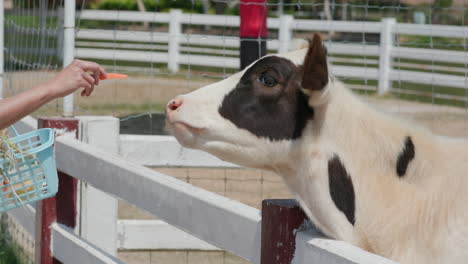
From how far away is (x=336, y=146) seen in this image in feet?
8.91

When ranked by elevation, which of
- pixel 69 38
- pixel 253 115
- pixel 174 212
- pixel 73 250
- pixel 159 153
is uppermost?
pixel 69 38

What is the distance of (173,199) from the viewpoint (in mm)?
3082

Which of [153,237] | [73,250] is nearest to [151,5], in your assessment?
[153,237]

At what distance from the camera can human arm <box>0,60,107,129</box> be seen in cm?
281

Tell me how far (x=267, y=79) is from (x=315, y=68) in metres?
0.23

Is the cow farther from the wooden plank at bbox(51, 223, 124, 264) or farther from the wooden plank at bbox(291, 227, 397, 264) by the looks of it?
the wooden plank at bbox(51, 223, 124, 264)

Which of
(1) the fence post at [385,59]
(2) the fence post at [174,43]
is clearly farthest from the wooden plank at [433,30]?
(2) the fence post at [174,43]

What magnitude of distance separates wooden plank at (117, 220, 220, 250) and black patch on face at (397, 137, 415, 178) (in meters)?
2.67

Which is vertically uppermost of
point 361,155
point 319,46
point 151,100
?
point 319,46

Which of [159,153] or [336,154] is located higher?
[336,154]

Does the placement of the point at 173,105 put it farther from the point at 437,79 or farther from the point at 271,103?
the point at 437,79

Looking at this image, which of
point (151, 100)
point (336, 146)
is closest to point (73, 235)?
point (336, 146)

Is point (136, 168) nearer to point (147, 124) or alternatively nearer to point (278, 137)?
point (278, 137)

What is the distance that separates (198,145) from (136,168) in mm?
799
